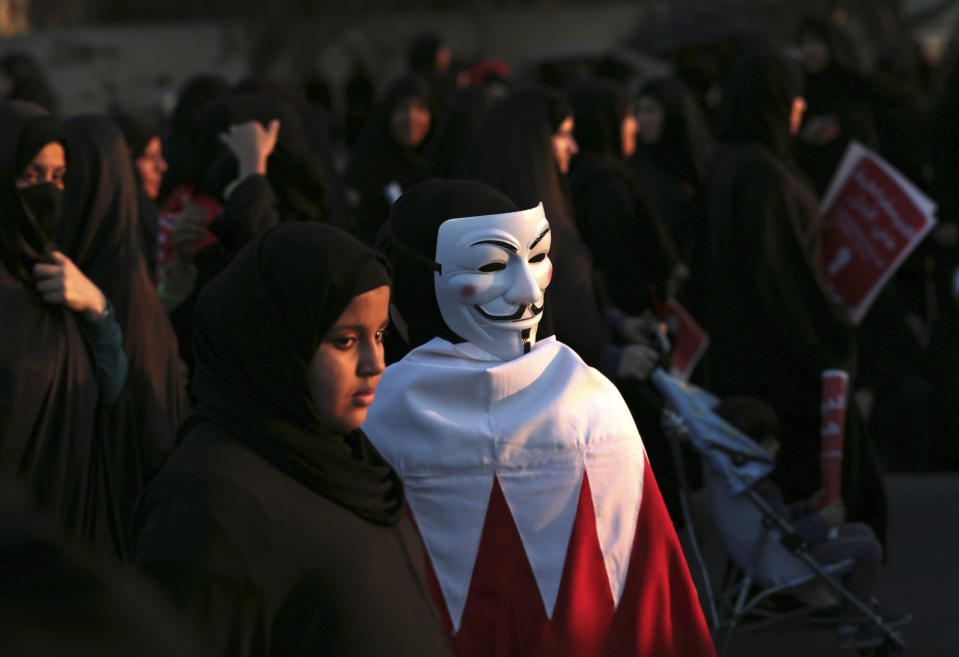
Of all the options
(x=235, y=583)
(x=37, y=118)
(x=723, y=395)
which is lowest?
(x=723, y=395)

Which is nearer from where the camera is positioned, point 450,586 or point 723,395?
point 450,586

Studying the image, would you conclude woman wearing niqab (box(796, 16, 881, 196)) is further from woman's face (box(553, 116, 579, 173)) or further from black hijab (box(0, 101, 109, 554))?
black hijab (box(0, 101, 109, 554))

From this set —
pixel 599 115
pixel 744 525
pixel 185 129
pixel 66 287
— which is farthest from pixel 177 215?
pixel 744 525

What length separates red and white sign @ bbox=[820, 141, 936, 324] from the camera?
620 centimetres

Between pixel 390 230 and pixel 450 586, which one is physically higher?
pixel 390 230

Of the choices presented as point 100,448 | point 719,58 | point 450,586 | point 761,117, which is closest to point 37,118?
point 100,448

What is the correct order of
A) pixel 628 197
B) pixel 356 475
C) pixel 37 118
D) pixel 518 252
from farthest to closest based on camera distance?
pixel 628 197 → pixel 37 118 → pixel 518 252 → pixel 356 475

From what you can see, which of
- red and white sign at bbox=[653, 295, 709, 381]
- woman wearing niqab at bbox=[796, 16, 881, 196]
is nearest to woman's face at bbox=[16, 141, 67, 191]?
red and white sign at bbox=[653, 295, 709, 381]

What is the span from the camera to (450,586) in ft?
9.97

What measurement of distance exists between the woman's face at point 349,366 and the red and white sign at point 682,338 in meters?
3.76

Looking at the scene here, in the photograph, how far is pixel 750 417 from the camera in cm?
528

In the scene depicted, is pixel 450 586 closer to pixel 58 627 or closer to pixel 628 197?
pixel 58 627

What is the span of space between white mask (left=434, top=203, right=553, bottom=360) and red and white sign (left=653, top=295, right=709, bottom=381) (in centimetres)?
286

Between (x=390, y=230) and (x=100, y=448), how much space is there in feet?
4.74
